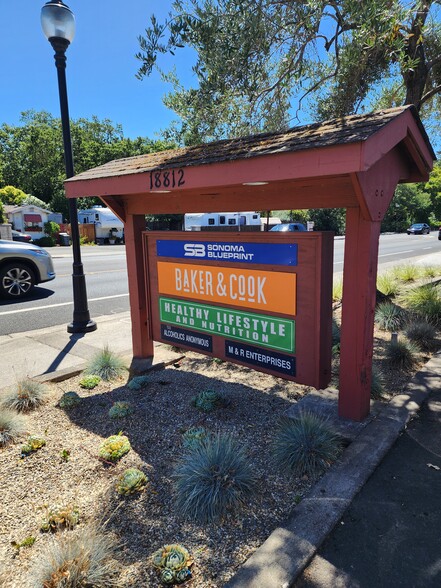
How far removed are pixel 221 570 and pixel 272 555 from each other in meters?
0.28

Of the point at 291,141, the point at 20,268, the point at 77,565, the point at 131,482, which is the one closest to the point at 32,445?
the point at 131,482

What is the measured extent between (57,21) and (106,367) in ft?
16.5

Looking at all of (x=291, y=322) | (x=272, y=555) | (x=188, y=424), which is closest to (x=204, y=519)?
(x=272, y=555)

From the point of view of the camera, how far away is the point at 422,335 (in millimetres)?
5758

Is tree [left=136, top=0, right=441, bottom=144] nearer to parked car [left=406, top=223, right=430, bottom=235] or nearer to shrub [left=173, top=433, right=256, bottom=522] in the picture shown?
shrub [left=173, top=433, right=256, bottom=522]

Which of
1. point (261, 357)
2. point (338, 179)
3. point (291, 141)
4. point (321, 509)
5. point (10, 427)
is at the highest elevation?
point (291, 141)

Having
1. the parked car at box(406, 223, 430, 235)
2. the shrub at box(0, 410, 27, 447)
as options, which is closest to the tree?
the shrub at box(0, 410, 27, 447)

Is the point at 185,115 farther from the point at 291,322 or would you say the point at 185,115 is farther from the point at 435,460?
the point at 435,460

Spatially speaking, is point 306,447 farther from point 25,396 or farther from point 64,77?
point 64,77

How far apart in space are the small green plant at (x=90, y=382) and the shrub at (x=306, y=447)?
2269mm

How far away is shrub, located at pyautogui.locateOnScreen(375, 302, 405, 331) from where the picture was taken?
257 inches

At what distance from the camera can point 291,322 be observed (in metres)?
3.66

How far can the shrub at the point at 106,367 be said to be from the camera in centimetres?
472

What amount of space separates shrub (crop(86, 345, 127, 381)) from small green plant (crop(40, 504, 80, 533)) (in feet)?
7.40
